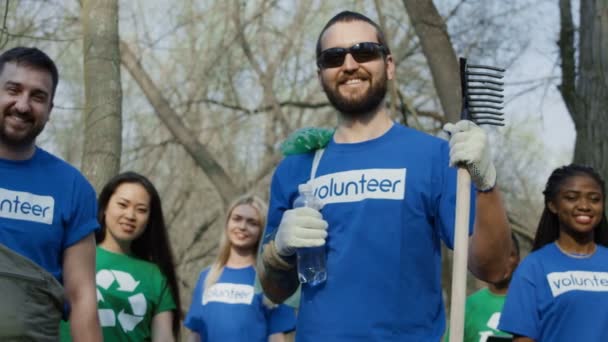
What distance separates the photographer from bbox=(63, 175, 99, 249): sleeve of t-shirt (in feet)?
14.6

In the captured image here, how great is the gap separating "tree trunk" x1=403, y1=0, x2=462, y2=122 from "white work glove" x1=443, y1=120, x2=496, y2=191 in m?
5.85

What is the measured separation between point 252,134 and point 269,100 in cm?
141

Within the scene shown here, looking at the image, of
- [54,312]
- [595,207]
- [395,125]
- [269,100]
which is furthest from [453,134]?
[269,100]

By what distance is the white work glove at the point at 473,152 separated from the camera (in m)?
3.65

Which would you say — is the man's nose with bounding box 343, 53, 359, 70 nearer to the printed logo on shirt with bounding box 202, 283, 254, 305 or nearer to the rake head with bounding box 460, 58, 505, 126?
the rake head with bounding box 460, 58, 505, 126

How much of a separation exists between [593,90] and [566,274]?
3241mm

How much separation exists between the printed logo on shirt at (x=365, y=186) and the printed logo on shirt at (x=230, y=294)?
11.6 feet

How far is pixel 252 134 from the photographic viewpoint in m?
17.3

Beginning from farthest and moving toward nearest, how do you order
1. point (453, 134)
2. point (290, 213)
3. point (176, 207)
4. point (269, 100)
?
point (176, 207), point (269, 100), point (290, 213), point (453, 134)

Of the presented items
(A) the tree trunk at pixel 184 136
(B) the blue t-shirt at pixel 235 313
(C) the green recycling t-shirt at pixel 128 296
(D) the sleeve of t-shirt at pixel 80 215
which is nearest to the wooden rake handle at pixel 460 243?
(D) the sleeve of t-shirt at pixel 80 215

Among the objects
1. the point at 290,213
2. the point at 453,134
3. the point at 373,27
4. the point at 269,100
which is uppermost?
the point at 269,100

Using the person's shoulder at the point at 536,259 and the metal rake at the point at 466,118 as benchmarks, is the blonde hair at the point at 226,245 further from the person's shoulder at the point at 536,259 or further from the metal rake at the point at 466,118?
the metal rake at the point at 466,118

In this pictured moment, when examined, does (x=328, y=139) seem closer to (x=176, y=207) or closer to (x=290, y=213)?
(x=290, y=213)

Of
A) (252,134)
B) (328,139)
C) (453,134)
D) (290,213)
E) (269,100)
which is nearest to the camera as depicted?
(453,134)
